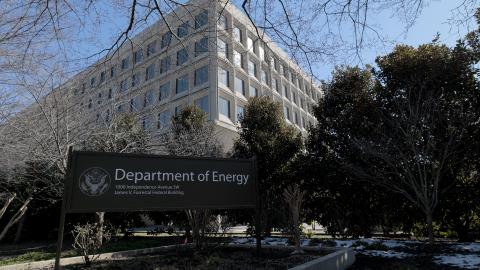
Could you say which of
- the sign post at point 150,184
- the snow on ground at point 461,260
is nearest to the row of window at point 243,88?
the sign post at point 150,184

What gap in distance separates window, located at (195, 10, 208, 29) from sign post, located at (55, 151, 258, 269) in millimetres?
2480

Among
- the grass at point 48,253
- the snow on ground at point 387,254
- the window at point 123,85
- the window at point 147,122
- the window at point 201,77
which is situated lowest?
the snow on ground at point 387,254

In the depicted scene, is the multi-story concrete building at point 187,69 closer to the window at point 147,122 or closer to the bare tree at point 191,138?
the window at point 147,122

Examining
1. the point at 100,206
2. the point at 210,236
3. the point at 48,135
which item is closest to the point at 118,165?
the point at 100,206

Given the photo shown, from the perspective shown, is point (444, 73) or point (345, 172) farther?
point (345, 172)

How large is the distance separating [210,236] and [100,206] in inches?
165

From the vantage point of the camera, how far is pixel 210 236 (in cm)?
953

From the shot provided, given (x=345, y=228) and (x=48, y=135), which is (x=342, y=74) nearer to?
(x=345, y=228)

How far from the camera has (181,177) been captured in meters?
6.83

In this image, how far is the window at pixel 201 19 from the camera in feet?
19.3

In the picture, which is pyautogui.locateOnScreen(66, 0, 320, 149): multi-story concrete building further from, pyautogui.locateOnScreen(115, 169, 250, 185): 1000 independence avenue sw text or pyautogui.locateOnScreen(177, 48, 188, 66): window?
pyautogui.locateOnScreen(115, 169, 250, 185): 1000 independence avenue sw text

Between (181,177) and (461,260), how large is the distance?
6369mm

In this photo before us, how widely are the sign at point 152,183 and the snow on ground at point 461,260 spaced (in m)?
4.35

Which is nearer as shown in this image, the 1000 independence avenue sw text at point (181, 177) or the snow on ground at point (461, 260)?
the 1000 independence avenue sw text at point (181, 177)
